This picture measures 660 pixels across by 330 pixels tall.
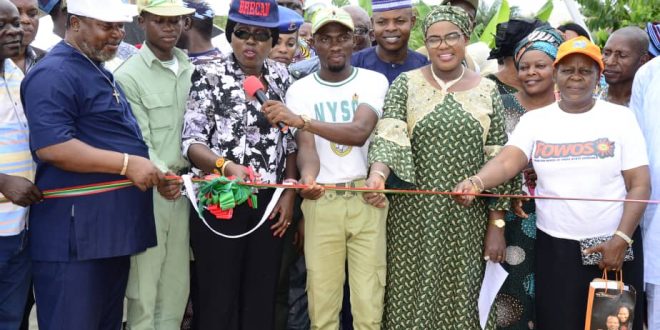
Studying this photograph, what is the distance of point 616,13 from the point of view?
1602cm

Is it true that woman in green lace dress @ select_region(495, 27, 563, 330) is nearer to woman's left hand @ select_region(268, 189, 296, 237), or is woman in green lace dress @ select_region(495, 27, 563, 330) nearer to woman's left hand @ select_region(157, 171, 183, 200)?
woman's left hand @ select_region(268, 189, 296, 237)

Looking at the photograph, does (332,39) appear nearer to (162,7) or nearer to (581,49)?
(162,7)

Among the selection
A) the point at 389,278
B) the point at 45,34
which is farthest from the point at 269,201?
the point at 45,34

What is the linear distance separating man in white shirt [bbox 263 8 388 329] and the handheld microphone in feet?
0.93

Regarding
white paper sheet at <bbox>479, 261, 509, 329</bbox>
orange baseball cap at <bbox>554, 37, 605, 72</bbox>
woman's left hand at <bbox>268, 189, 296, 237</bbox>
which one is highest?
orange baseball cap at <bbox>554, 37, 605, 72</bbox>

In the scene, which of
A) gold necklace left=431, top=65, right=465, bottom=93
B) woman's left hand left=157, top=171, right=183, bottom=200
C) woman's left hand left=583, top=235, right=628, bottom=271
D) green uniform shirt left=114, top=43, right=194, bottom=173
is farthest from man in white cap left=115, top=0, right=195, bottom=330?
woman's left hand left=583, top=235, right=628, bottom=271

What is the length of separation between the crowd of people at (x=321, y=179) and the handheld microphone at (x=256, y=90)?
0.04 metres

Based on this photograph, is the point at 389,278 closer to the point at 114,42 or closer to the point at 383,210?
the point at 383,210

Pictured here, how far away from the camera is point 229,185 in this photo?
416 cm

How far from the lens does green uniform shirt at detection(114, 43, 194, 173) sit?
458 centimetres

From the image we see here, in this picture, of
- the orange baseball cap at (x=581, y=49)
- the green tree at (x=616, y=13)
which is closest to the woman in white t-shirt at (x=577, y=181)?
the orange baseball cap at (x=581, y=49)

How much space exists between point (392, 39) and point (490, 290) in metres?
1.86

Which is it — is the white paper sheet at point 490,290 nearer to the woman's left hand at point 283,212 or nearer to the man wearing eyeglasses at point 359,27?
the woman's left hand at point 283,212

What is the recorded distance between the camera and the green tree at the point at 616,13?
15305mm
